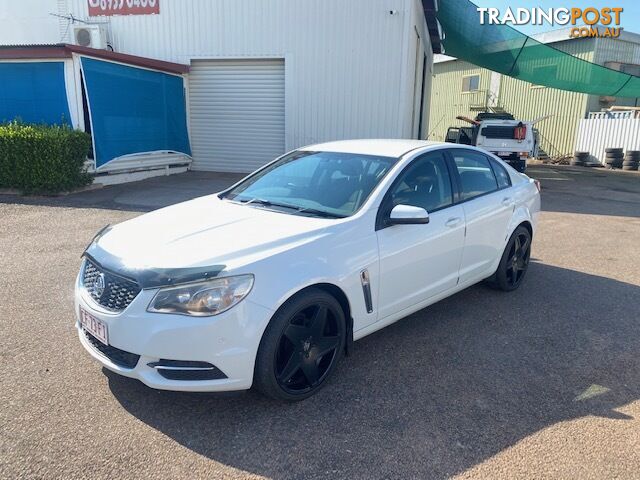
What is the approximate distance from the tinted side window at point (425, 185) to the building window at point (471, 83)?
26.2 m

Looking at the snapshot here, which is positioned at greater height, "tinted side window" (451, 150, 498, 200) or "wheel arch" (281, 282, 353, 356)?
"tinted side window" (451, 150, 498, 200)

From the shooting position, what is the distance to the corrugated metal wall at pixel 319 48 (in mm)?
13086

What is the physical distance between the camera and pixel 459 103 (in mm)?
29406

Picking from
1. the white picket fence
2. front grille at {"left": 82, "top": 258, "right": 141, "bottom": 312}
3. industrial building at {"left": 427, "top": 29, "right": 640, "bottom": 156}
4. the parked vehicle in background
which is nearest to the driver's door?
front grille at {"left": 82, "top": 258, "right": 141, "bottom": 312}

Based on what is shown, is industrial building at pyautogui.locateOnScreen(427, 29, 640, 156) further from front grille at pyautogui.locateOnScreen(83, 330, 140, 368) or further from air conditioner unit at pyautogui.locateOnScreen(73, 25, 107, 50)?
front grille at pyautogui.locateOnScreen(83, 330, 140, 368)

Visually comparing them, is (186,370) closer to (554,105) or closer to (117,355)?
(117,355)

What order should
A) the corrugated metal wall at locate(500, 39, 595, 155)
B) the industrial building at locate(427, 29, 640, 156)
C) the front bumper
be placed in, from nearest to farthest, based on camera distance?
the front bumper
the industrial building at locate(427, 29, 640, 156)
the corrugated metal wall at locate(500, 39, 595, 155)

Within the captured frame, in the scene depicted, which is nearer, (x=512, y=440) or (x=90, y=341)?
(x=512, y=440)

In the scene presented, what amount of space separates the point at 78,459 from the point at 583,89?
18.2m

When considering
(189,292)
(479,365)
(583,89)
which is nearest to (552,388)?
(479,365)

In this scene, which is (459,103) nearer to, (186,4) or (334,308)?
(186,4)

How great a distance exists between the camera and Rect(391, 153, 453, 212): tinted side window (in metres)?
3.72

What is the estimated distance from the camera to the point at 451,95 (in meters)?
30.0

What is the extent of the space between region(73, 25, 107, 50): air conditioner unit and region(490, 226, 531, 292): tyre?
13.4 m
